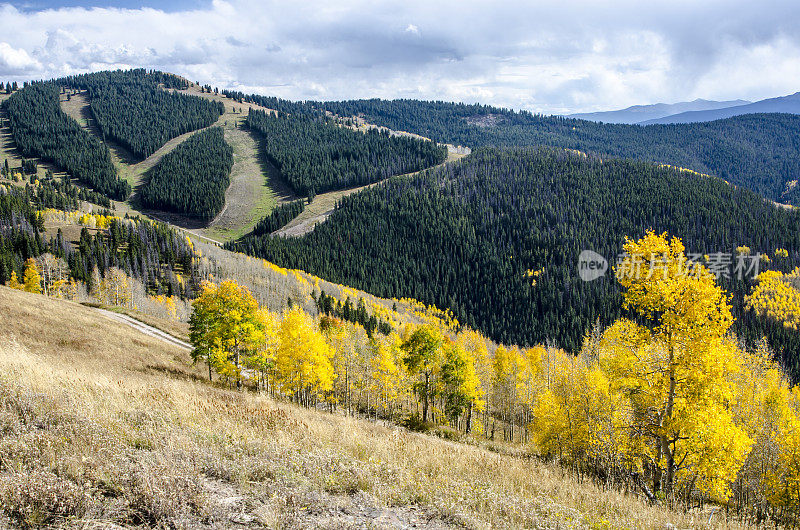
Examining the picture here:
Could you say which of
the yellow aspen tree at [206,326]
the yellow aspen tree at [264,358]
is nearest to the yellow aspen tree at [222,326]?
the yellow aspen tree at [206,326]

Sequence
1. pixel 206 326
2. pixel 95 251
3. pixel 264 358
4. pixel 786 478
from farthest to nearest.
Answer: pixel 95 251
pixel 264 358
pixel 206 326
pixel 786 478

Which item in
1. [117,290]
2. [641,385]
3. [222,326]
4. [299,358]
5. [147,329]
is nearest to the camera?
[641,385]

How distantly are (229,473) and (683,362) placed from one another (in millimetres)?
14974

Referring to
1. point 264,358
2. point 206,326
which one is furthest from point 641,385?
point 206,326

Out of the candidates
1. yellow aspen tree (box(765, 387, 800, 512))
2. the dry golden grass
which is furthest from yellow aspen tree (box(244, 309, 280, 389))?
yellow aspen tree (box(765, 387, 800, 512))

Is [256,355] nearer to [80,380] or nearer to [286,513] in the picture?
[80,380]

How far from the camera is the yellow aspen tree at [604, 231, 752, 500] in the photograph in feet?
46.1

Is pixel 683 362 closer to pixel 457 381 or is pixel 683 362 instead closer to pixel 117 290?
pixel 457 381

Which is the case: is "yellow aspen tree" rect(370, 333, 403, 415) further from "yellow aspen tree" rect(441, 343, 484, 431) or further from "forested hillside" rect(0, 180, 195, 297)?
"forested hillside" rect(0, 180, 195, 297)

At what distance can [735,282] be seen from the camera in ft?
650

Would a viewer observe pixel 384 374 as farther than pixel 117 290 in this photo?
No

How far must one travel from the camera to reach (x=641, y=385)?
1606 centimetres

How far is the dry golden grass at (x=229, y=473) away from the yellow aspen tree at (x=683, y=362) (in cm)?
620

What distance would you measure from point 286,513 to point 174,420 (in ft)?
14.1
